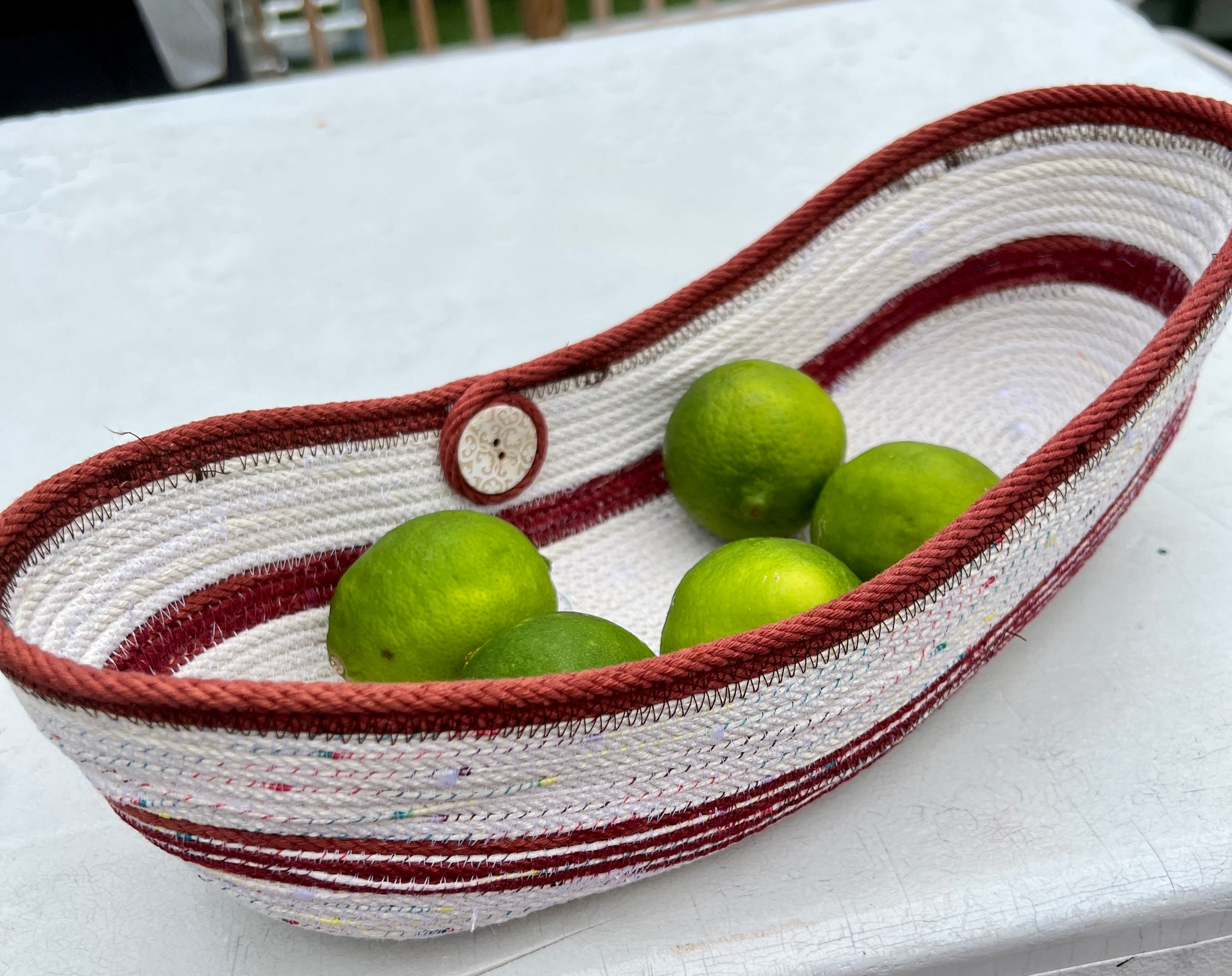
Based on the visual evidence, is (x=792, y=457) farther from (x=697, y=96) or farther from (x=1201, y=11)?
(x=1201, y=11)

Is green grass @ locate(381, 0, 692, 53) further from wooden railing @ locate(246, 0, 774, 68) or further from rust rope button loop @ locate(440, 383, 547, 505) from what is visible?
rust rope button loop @ locate(440, 383, 547, 505)

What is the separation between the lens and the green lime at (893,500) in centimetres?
49

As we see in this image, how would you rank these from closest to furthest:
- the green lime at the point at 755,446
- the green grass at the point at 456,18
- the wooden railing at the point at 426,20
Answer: the green lime at the point at 755,446 → the wooden railing at the point at 426,20 → the green grass at the point at 456,18

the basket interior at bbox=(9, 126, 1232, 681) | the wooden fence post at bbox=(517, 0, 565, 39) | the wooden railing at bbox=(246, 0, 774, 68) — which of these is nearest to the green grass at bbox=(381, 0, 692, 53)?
the wooden railing at bbox=(246, 0, 774, 68)

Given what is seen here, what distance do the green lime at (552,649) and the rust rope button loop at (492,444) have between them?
0.11m

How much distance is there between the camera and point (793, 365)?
0.63m

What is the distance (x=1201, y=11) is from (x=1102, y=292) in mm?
1784

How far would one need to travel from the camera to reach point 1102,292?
63 centimetres

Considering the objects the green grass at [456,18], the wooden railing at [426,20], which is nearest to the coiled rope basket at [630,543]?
the wooden railing at [426,20]

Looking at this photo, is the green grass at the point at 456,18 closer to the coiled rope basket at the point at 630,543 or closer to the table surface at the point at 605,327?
the table surface at the point at 605,327

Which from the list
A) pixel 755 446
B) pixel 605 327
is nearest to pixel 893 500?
pixel 755 446

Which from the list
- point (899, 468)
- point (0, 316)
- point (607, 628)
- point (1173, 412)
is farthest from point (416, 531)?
point (0, 316)

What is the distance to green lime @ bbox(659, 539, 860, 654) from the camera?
1.41 feet

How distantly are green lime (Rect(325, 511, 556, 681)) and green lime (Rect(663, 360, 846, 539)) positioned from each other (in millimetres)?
122
